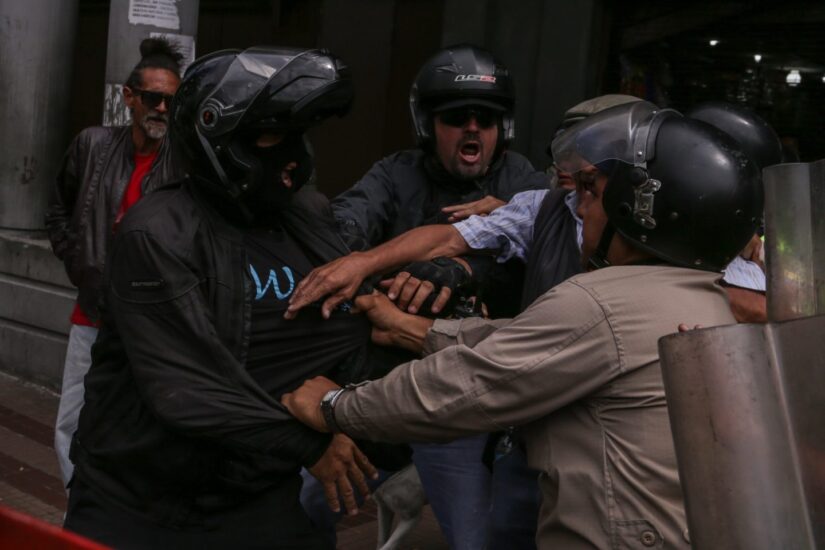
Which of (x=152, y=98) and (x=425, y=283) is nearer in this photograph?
(x=425, y=283)

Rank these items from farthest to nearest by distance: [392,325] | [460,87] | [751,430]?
1. [460,87]
2. [392,325]
3. [751,430]

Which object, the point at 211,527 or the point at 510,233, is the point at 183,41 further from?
the point at 211,527

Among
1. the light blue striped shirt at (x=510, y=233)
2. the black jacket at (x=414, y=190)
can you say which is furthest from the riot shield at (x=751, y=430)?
the black jacket at (x=414, y=190)

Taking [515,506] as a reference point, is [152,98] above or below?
above

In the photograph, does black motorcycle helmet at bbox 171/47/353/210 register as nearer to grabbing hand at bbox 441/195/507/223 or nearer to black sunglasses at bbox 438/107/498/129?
grabbing hand at bbox 441/195/507/223

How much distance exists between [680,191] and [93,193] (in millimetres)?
3165

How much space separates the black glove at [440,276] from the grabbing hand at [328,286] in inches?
11.3

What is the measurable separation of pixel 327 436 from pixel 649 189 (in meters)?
0.88

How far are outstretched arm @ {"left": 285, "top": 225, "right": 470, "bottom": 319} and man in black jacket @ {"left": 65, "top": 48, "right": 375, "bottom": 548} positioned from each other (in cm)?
4

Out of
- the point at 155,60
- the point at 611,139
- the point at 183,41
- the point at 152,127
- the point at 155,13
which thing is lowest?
A: the point at 611,139

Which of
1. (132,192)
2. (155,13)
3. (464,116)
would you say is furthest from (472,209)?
(155,13)

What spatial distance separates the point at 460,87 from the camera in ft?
13.4

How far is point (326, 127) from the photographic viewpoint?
9.33 meters

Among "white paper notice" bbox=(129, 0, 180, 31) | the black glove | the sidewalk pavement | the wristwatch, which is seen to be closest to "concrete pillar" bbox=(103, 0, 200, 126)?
"white paper notice" bbox=(129, 0, 180, 31)
